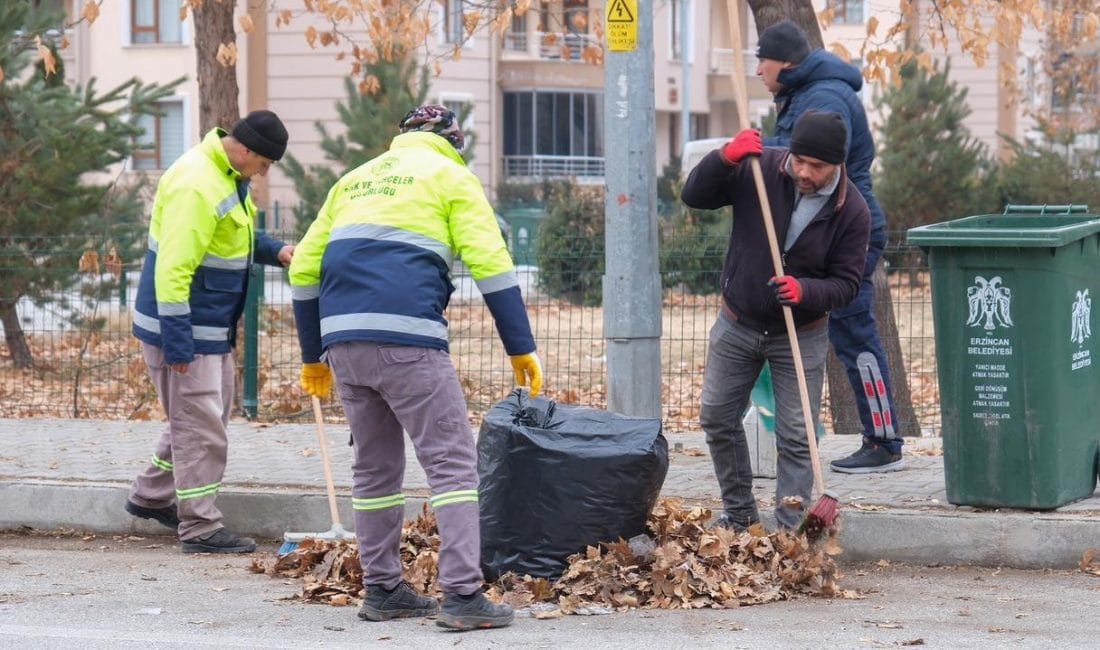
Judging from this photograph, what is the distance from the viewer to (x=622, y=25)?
7.38m

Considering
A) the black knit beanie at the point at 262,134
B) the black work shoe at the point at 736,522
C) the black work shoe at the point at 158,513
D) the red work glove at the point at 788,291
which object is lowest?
the black work shoe at the point at 158,513

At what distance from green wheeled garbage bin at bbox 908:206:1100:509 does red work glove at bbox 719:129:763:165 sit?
110 cm

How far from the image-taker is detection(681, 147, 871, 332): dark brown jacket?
20.5 ft

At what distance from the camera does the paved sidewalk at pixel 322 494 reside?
673cm

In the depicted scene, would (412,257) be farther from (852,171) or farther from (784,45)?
(852,171)

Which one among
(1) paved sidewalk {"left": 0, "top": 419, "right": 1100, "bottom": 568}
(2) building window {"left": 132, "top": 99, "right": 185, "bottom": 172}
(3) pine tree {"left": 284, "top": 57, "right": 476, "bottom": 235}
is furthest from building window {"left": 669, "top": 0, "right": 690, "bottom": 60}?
(1) paved sidewalk {"left": 0, "top": 419, "right": 1100, "bottom": 568}

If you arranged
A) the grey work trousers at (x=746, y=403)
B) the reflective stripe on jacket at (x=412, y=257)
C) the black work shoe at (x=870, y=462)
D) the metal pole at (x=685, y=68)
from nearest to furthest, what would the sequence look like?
the reflective stripe on jacket at (x=412, y=257), the grey work trousers at (x=746, y=403), the black work shoe at (x=870, y=462), the metal pole at (x=685, y=68)

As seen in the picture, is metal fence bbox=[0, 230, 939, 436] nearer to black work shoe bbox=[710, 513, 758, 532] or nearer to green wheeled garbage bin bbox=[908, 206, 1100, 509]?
green wheeled garbage bin bbox=[908, 206, 1100, 509]

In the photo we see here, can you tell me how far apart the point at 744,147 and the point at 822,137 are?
1.03ft

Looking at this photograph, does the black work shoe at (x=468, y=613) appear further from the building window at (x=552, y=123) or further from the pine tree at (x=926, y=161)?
the building window at (x=552, y=123)

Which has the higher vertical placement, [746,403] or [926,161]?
[926,161]

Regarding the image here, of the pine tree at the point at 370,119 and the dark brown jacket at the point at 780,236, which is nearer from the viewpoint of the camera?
the dark brown jacket at the point at 780,236

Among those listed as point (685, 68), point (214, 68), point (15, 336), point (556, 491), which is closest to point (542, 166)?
point (685, 68)

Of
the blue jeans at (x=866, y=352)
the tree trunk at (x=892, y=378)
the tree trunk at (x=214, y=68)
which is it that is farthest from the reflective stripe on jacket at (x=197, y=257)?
the tree trunk at (x=214, y=68)
